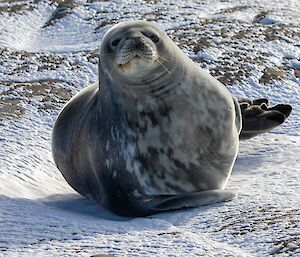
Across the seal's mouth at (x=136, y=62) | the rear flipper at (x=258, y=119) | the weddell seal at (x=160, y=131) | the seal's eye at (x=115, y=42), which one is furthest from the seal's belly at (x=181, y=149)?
the rear flipper at (x=258, y=119)

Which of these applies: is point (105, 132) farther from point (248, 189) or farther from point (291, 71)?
point (291, 71)

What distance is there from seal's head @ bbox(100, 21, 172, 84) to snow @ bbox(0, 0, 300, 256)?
2.68ft

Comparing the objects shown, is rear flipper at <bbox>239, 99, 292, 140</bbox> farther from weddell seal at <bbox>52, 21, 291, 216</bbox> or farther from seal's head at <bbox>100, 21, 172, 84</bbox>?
seal's head at <bbox>100, 21, 172, 84</bbox>

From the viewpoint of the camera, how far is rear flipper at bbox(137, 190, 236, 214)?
524 centimetres

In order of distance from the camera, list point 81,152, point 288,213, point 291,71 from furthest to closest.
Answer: point 291,71 → point 81,152 → point 288,213

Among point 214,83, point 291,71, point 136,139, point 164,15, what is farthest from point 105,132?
point 164,15

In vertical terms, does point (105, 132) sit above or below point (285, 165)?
above

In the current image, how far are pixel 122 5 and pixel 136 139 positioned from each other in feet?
19.9

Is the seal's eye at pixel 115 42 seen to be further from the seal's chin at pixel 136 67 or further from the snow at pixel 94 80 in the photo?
the snow at pixel 94 80

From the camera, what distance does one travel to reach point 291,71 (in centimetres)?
852

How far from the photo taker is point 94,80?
834 centimetres

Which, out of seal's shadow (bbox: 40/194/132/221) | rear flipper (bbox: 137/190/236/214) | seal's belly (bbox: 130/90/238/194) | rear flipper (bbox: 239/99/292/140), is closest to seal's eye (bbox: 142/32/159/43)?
seal's belly (bbox: 130/90/238/194)

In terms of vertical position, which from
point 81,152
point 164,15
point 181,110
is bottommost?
point 164,15

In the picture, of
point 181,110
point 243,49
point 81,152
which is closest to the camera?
point 181,110
